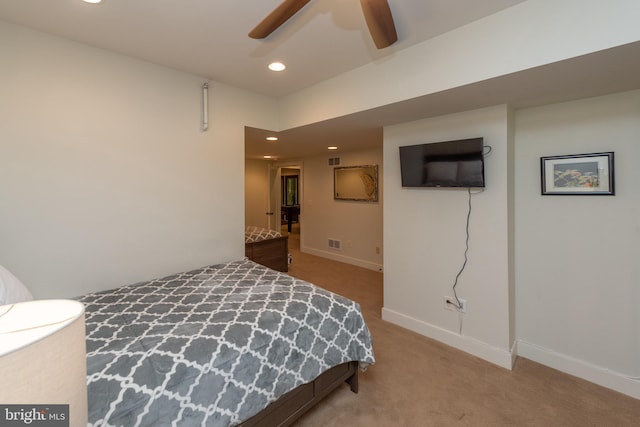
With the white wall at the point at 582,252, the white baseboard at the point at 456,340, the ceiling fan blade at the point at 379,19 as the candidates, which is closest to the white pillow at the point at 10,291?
the ceiling fan blade at the point at 379,19

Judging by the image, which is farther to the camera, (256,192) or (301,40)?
(256,192)

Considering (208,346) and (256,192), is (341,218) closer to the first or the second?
(256,192)

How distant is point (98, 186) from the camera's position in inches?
85.4

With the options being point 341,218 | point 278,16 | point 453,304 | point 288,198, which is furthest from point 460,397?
point 288,198

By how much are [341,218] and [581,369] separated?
3.92m

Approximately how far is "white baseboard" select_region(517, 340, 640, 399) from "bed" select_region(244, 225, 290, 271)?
3283mm

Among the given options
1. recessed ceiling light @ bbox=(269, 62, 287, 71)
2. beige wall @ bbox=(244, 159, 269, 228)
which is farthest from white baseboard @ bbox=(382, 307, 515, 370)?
beige wall @ bbox=(244, 159, 269, 228)

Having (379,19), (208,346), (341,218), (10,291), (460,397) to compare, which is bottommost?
(460,397)

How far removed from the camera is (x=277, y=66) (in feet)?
7.89

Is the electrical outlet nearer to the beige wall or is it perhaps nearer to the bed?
the bed

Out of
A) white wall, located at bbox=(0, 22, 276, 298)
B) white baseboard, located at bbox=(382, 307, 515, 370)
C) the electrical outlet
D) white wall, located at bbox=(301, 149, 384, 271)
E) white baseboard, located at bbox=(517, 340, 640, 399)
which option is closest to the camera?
white wall, located at bbox=(0, 22, 276, 298)

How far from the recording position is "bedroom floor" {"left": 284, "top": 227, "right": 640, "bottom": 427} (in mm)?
1775

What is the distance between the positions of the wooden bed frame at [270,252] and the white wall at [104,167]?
51.8 inches

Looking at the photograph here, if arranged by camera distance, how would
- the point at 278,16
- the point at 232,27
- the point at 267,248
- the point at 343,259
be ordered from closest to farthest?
the point at 278,16
the point at 232,27
the point at 267,248
the point at 343,259
